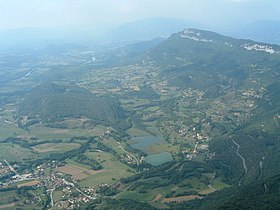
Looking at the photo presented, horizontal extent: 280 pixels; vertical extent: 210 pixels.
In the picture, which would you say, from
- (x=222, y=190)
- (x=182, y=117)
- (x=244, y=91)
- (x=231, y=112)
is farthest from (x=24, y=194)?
(x=244, y=91)

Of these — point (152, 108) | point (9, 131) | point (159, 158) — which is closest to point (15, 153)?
point (9, 131)

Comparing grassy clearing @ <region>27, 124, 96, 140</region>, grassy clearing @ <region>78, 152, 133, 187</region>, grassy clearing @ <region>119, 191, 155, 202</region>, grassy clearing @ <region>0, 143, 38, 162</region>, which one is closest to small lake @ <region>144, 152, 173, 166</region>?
grassy clearing @ <region>78, 152, 133, 187</region>

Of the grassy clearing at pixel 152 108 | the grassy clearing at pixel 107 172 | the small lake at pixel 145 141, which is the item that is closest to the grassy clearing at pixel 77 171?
the grassy clearing at pixel 107 172

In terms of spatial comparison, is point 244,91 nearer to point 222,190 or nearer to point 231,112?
point 231,112

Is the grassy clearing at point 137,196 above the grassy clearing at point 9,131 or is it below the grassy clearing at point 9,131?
above

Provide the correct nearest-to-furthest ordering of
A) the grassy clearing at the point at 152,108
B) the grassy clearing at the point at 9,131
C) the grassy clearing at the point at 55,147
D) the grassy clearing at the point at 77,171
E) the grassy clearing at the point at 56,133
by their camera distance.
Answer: the grassy clearing at the point at 77,171 < the grassy clearing at the point at 55,147 < the grassy clearing at the point at 56,133 < the grassy clearing at the point at 9,131 < the grassy clearing at the point at 152,108

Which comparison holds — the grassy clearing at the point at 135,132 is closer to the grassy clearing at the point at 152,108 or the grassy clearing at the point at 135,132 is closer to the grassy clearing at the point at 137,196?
the grassy clearing at the point at 152,108
